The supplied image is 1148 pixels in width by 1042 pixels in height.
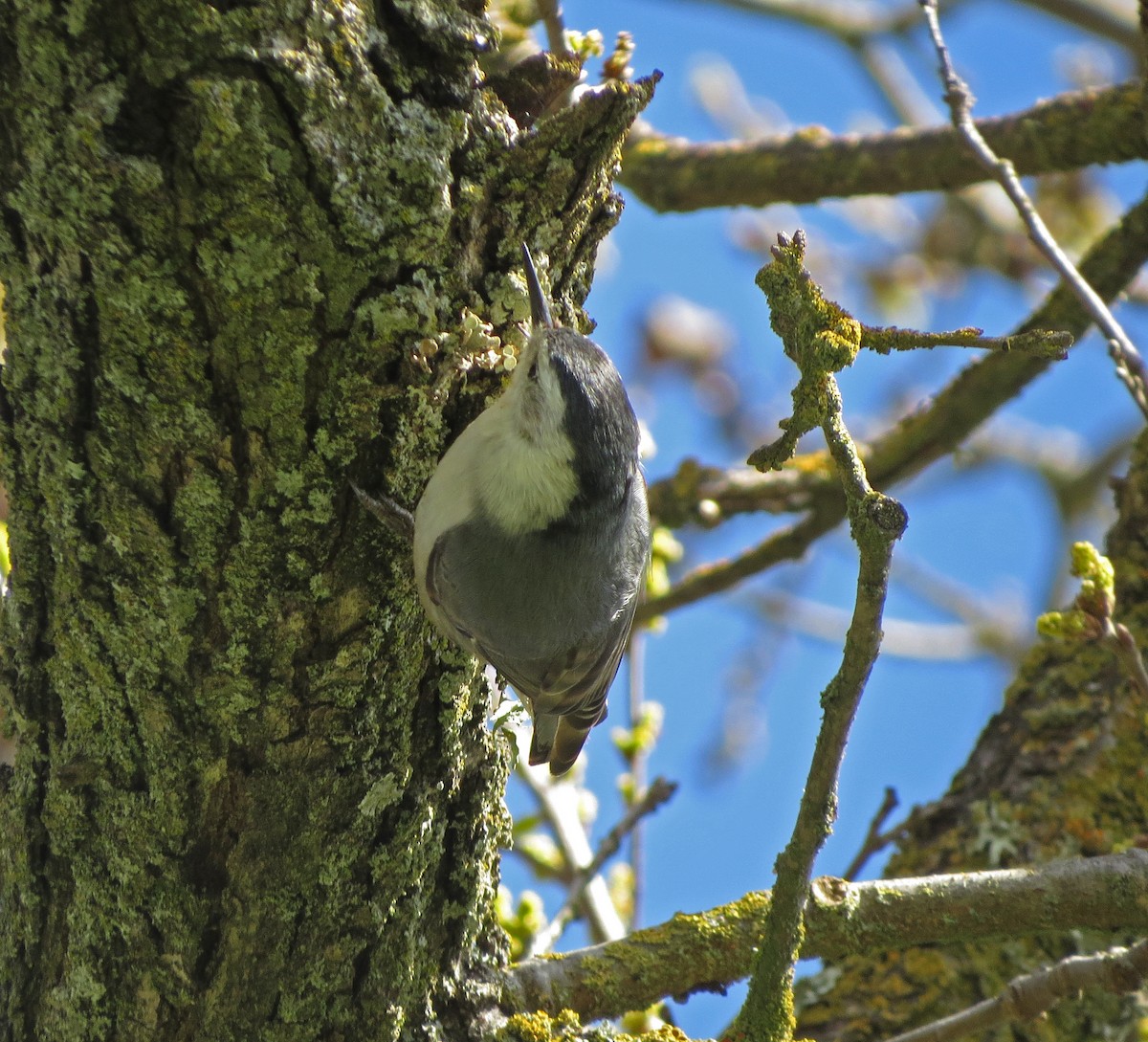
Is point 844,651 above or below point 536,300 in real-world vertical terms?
below

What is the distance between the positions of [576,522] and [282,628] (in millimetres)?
760

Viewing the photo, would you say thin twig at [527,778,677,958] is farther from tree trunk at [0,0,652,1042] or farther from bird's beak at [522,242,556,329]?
bird's beak at [522,242,556,329]

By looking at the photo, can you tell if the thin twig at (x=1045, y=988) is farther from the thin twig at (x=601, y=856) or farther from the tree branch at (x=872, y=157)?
the tree branch at (x=872, y=157)

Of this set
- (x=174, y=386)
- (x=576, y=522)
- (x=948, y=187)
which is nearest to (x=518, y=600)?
(x=576, y=522)

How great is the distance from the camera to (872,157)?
3.56 metres

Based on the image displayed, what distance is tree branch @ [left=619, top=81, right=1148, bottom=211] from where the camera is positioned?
3.30 m

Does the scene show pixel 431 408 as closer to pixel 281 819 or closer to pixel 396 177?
pixel 396 177

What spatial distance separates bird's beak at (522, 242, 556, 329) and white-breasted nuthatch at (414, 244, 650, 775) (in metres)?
0.04

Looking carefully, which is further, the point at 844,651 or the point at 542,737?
the point at 542,737

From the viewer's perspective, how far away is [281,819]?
1872 mm

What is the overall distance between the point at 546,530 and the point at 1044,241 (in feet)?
3.56

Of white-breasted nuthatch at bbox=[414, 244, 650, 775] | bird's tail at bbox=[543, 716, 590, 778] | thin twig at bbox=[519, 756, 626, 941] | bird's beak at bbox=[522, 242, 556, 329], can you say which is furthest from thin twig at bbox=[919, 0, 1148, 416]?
thin twig at bbox=[519, 756, 626, 941]

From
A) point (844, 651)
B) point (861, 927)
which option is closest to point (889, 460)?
point (861, 927)

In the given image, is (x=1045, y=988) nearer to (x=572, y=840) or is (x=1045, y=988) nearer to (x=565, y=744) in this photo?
(x=565, y=744)
